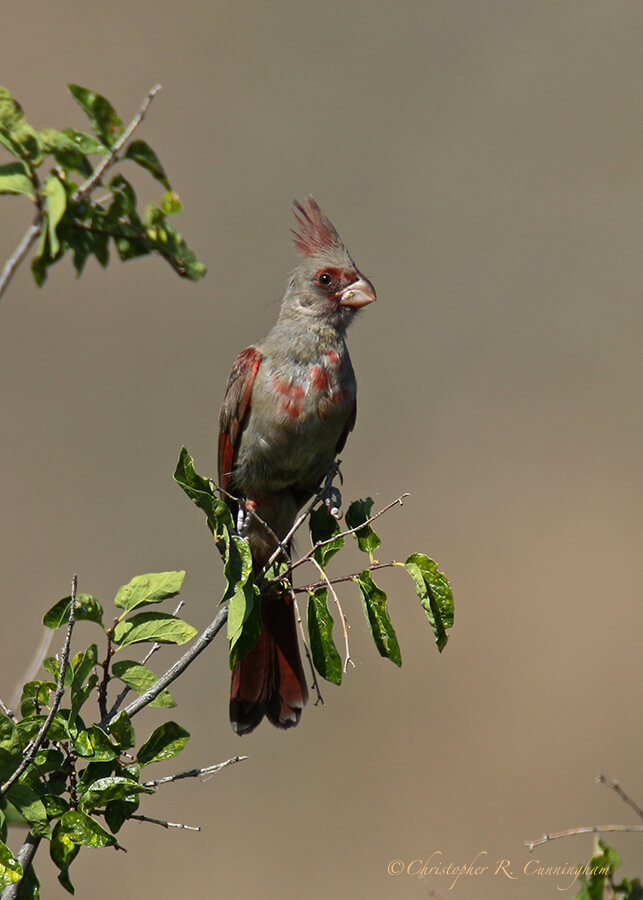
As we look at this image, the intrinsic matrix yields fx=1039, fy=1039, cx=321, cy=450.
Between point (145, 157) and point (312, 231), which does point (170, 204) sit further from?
point (312, 231)

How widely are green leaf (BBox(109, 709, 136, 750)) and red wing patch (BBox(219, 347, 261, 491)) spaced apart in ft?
6.13

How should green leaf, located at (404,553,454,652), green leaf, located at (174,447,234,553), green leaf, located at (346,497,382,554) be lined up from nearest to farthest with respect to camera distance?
1. green leaf, located at (174,447,234,553)
2. green leaf, located at (404,553,454,652)
3. green leaf, located at (346,497,382,554)

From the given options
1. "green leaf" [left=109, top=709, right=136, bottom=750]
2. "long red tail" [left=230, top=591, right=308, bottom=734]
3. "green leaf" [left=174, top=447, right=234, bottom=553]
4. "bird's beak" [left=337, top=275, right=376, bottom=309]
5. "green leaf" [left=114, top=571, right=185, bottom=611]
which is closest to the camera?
"green leaf" [left=109, top=709, right=136, bottom=750]

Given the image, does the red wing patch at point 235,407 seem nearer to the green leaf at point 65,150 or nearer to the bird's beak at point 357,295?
the bird's beak at point 357,295

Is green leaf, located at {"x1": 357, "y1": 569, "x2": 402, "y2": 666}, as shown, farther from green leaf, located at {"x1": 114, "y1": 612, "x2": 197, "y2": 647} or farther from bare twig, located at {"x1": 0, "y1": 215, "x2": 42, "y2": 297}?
bare twig, located at {"x1": 0, "y1": 215, "x2": 42, "y2": 297}

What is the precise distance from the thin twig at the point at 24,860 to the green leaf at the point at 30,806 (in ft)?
0.16

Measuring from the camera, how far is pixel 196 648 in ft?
8.42

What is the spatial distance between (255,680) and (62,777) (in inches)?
61.9

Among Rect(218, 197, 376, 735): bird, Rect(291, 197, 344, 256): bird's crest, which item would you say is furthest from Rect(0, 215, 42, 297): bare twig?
Rect(291, 197, 344, 256): bird's crest

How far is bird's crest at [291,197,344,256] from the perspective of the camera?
13.6 feet

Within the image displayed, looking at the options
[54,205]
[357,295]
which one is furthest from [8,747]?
[357,295]

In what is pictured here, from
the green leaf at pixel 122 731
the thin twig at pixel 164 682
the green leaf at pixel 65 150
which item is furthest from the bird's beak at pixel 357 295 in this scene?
the green leaf at pixel 122 731

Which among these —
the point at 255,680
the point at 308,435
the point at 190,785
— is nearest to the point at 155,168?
the point at 308,435

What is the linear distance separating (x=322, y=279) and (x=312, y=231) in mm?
221
